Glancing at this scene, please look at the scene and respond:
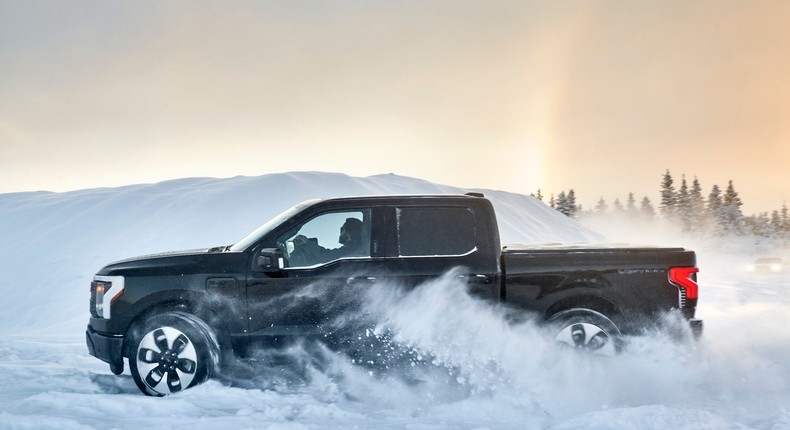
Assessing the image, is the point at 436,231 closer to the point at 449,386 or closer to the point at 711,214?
the point at 449,386

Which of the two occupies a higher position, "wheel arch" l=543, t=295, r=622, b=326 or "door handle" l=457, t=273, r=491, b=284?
"door handle" l=457, t=273, r=491, b=284

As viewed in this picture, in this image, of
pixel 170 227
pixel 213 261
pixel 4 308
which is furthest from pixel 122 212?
pixel 213 261

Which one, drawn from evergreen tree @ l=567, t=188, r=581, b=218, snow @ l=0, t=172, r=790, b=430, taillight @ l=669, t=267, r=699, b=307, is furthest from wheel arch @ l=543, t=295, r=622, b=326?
evergreen tree @ l=567, t=188, r=581, b=218

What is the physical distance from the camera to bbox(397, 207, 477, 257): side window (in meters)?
5.61

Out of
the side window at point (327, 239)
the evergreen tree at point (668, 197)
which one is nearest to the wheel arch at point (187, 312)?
the side window at point (327, 239)

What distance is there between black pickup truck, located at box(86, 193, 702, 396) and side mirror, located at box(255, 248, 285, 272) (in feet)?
0.35

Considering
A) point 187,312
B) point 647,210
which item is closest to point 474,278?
point 187,312

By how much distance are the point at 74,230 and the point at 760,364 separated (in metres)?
20.8

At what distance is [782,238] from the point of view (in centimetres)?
9212

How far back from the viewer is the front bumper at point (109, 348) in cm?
551

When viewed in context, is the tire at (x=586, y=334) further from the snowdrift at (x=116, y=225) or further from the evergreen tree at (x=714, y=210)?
the evergreen tree at (x=714, y=210)

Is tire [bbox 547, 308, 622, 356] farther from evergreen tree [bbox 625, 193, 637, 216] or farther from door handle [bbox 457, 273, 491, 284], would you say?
evergreen tree [bbox 625, 193, 637, 216]

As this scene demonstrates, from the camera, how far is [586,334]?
218 inches

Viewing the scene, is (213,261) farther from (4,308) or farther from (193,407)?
(4,308)
